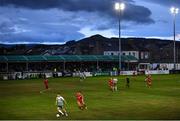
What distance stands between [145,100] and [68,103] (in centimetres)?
767

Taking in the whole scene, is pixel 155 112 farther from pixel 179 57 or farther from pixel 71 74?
pixel 179 57

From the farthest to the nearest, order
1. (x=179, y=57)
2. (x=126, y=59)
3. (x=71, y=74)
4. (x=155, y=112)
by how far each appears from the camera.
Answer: (x=179, y=57)
(x=126, y=59)
(x=71, y=74)
(x=155, y=112)

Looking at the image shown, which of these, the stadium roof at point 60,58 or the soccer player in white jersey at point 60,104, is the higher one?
the stadium roof at point 60,58

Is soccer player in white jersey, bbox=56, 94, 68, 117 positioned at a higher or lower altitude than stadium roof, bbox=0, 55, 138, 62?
lower

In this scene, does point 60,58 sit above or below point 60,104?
above

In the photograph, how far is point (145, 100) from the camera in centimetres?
4038

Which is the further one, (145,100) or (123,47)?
(123,47)

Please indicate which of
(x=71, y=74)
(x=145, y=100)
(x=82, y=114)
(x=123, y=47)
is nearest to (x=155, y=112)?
(x=82, y=114)

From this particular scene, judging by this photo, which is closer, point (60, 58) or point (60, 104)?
point (60, 104)

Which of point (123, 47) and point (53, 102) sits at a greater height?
point (123, 47)

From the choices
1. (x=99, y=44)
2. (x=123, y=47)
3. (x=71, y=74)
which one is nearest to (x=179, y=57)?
(x=123, y=47)

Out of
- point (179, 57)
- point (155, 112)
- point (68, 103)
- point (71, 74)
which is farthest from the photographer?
point (179, 57)

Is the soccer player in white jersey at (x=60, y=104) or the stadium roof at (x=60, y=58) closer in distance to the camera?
the soccer player in white jersey at (x=60, y=104)

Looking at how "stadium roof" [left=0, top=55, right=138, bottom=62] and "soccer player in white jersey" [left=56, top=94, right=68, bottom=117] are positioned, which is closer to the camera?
"soccer player in white jersey" [left=56, top=94, right=68, bottom=117]
